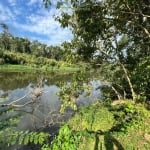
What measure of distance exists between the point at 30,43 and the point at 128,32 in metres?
112

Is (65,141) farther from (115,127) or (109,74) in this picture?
(109,74)

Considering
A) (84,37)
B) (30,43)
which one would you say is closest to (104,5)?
(84,37)

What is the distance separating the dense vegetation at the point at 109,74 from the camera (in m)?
11.3

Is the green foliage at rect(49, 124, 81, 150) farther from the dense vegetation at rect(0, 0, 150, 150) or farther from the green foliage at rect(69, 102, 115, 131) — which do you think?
the green foliage at rect(69, 102, 115, 131)

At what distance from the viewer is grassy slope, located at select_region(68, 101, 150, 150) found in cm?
1121

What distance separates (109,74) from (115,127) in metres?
6.90

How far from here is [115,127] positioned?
13047 mm

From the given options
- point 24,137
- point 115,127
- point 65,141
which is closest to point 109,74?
point 115,127

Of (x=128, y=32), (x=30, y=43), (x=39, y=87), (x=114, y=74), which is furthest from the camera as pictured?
(x=30, y=43)

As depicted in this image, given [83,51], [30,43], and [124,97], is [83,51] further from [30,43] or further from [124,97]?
[30,43]

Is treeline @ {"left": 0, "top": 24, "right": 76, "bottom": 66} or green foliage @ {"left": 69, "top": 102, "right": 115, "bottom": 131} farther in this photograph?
treeline @ {"left": 0, "top": 24, "right": 76, "bottom": 66}

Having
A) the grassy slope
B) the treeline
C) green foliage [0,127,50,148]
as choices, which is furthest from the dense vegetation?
the treeline

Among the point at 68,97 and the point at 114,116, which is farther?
the point at 68,97

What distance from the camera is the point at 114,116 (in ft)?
47.6
